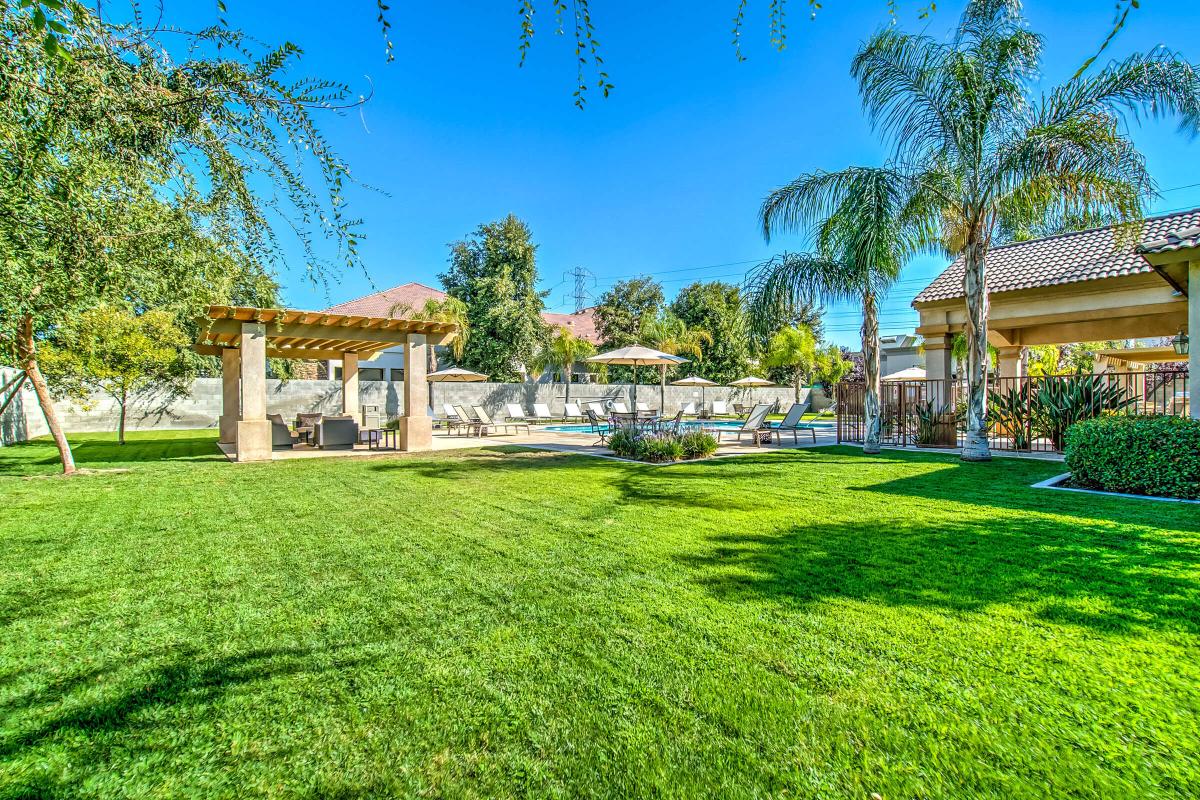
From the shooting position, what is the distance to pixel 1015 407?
40.7 feet

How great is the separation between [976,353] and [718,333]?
85.3 ft

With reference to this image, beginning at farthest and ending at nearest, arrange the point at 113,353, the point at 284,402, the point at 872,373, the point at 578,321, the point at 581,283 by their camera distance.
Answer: the point at 581,283 < the point at 578,321 < the point at 284,402 < the point at 113,353 < the point at 872,373

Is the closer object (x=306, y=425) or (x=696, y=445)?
(x=696, y=445)

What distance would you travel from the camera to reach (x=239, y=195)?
4.59 m

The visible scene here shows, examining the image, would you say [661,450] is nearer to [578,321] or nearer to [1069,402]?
[1069,402]

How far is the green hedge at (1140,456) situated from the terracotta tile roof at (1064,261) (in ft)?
21.6

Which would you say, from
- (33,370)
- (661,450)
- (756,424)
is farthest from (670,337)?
A: (33,370)

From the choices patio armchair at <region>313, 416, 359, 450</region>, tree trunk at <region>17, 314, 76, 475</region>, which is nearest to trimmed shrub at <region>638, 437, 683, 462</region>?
patio armchair at <region>313, 416, 359, 450</region>

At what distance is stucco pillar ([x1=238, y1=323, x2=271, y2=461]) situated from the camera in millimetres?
11648

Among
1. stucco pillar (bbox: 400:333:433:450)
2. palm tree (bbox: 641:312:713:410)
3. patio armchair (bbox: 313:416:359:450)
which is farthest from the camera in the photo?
palm tree (bbox: 641:312:713:410)

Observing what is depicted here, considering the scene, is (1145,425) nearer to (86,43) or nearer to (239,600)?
(239,600)

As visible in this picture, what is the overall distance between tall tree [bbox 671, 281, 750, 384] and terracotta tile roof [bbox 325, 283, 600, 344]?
23.1ft

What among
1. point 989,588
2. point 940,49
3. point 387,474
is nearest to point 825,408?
point 940,49

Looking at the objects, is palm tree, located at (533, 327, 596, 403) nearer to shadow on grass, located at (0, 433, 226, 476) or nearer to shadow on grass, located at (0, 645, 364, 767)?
shadow on grass, located at (0, 433, 226, 476)
